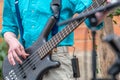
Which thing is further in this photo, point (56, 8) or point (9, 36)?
point (9, 36)

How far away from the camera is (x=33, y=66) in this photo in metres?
2.72

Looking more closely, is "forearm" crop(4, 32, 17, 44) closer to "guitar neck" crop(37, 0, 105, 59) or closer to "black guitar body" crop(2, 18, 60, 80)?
"black guitar body" crop(2, 18, 60, 80)

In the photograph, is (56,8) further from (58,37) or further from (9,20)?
(9,20)

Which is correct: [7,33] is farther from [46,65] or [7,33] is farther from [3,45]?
[3,45]

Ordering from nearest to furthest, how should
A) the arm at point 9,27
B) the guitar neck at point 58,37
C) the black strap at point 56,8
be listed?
the guitar neck at point 58,37 < the black strap at point 56,8 < the arm at point 9,27

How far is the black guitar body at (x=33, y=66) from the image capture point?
2604mm

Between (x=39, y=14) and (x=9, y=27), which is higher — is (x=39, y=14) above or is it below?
above

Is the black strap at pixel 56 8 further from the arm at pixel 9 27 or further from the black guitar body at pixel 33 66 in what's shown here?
the arm at pixel 9 27

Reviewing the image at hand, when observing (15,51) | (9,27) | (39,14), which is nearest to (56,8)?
(39,14)

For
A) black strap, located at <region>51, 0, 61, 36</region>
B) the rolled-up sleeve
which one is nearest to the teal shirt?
black strap, located at <region>51, 0, 61, 36</region>

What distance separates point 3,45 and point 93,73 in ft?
9.18

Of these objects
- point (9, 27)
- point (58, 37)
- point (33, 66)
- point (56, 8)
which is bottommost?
point (33, 66)

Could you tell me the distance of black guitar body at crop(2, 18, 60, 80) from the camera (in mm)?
2604

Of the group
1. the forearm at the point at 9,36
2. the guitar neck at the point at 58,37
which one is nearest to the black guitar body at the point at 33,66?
the guitar neck at the point at 58,37
